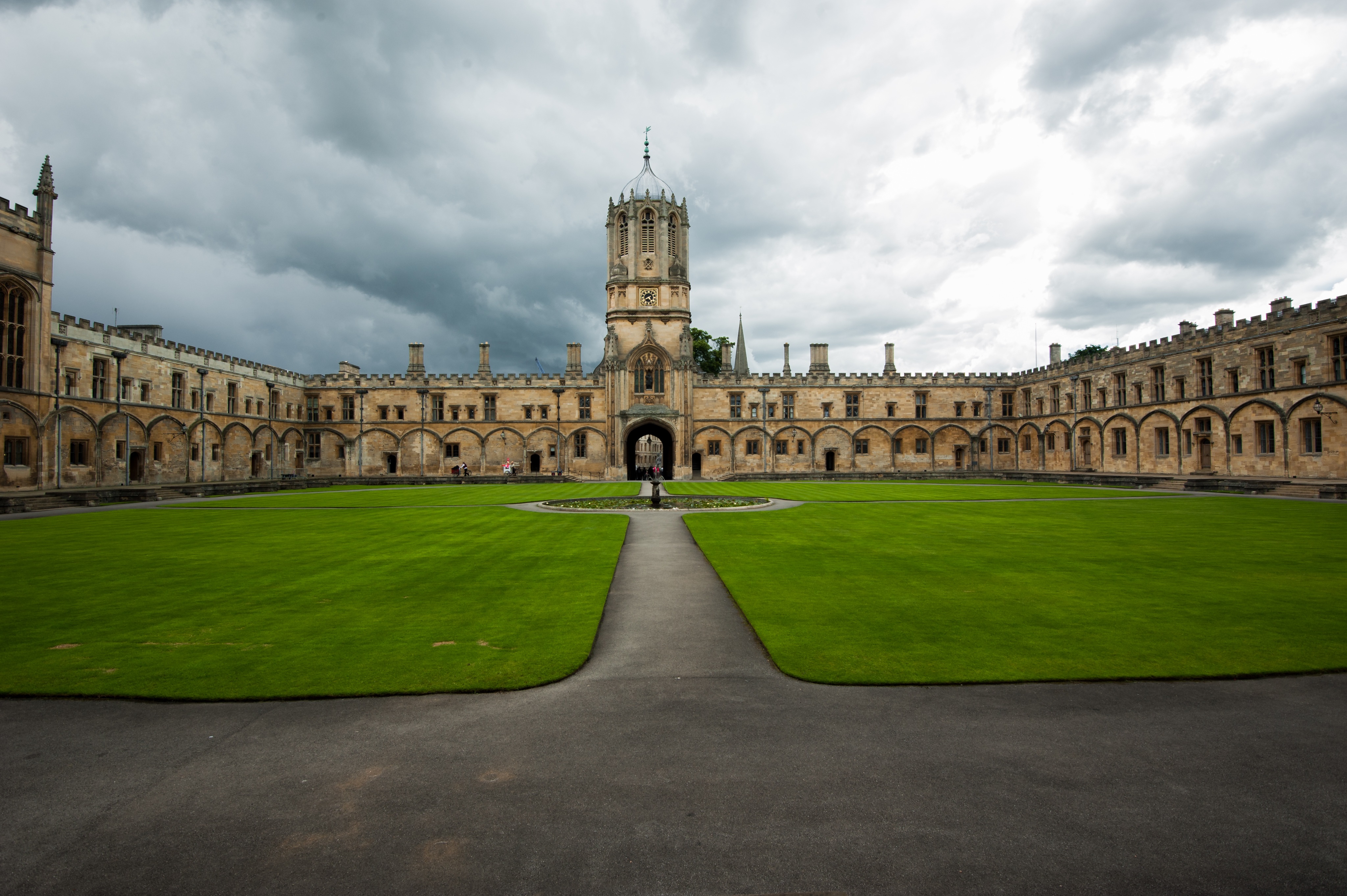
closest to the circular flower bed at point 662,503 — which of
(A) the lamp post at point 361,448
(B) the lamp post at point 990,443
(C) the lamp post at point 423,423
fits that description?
(C) the lamp post at point 423,423

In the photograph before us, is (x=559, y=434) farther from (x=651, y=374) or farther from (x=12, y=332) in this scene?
(x=12, y=332)

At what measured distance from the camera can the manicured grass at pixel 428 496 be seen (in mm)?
27438

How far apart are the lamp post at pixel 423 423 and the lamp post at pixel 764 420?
27.3 meters

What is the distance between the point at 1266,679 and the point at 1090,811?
3.79 meters

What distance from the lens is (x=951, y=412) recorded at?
5628 cm

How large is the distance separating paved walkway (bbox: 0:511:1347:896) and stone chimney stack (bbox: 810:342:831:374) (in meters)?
52.1

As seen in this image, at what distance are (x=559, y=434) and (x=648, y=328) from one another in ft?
36.9

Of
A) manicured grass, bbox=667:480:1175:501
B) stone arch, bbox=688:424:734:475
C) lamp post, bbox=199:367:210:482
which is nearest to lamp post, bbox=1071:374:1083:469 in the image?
manicured grass, bbox=667:480:1175:501

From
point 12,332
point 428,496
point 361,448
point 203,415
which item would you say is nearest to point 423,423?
point 361,448

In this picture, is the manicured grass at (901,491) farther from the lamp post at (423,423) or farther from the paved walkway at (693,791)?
the lamp post at (423,423)

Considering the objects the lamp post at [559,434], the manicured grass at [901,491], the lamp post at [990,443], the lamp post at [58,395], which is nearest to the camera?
the manicured grass at [901,491]

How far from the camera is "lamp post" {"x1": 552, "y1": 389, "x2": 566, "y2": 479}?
178 ft

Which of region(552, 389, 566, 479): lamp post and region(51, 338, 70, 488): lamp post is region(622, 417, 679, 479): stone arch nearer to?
region(552, 389, 566, 479): lamp post

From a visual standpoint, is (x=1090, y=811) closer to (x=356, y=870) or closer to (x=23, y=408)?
(x=356, y=870)
